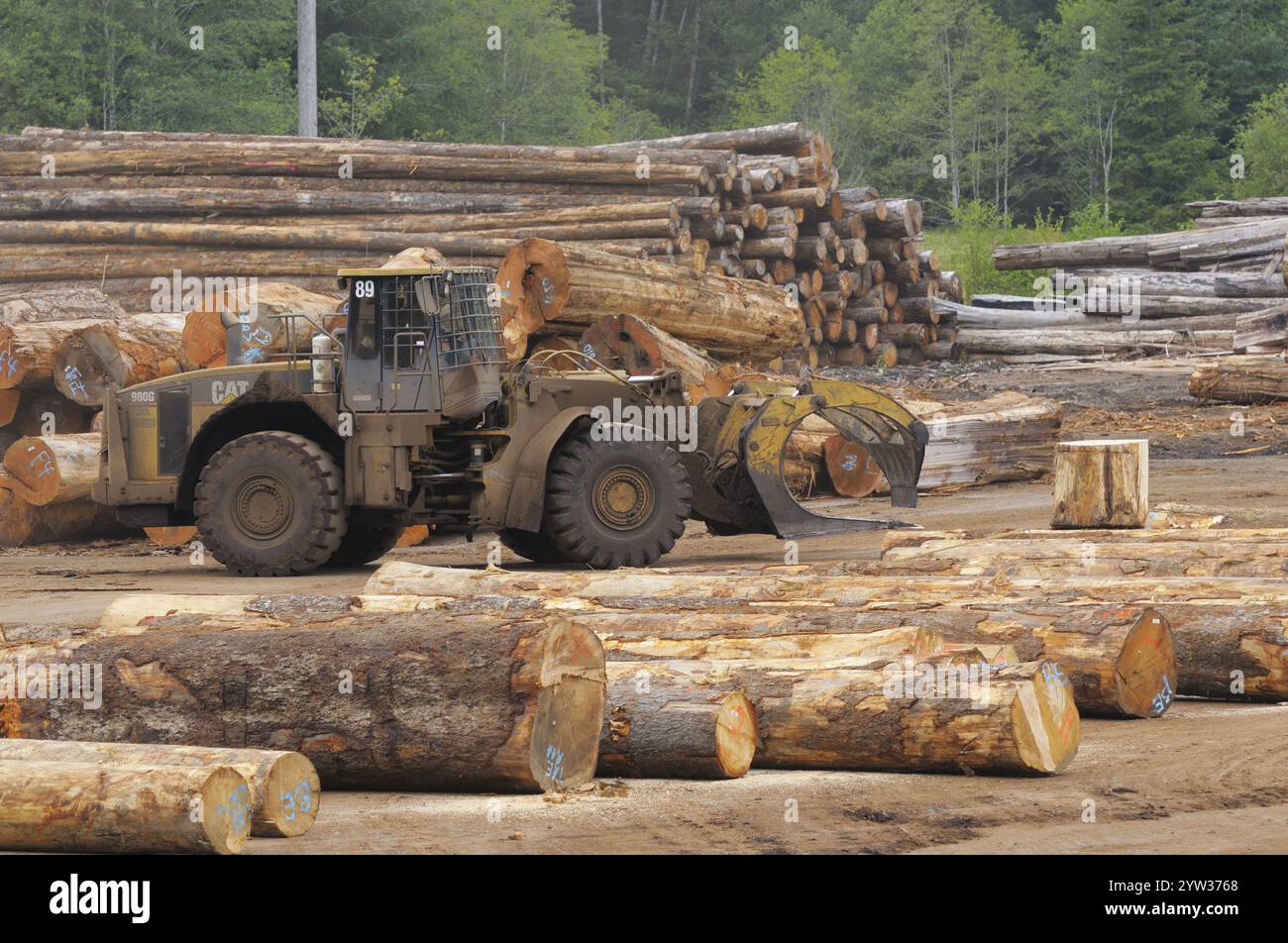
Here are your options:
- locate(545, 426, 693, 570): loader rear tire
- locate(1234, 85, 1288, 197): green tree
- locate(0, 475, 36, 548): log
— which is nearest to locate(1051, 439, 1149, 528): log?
locate(545, 426, 693, 570): loader rear tire

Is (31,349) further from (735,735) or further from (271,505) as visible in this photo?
(735,735)

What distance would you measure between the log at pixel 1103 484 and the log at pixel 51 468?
8.68 m

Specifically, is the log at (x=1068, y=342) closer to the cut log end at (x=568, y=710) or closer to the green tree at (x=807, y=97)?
the cut log end at (x=568, y=710)

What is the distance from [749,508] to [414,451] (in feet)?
8.86

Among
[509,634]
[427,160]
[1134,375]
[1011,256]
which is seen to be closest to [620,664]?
[509,634]

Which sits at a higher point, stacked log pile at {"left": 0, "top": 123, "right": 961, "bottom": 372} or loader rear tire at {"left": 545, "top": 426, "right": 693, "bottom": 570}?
stacked log pile at {"left": 0, "top": 123, "right": 961, "bottom": 372}

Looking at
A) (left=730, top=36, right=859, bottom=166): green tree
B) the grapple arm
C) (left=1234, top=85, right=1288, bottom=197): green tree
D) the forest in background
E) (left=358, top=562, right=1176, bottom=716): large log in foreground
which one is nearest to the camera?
(left=358, top=562, right=1176, bottom=716): large log in foreground

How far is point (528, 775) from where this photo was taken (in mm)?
6641

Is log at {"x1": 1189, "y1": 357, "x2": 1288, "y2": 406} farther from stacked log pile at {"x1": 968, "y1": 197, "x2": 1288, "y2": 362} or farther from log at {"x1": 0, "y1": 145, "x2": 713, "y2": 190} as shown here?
log at {"x1": 0, "y1": 145, "x2": 713, "y2": 190}

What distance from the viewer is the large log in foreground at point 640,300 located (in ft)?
54.6

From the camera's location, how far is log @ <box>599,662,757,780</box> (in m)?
6.91

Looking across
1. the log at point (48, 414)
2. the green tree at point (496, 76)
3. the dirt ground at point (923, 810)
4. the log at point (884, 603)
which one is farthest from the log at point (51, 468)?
the green tree at point (496, 76)

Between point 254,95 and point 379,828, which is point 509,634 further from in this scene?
point 254,95

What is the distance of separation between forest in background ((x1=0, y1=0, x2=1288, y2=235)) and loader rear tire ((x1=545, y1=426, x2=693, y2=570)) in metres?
24.2
